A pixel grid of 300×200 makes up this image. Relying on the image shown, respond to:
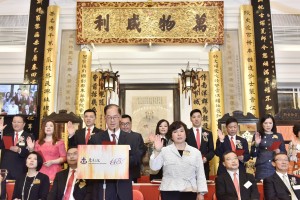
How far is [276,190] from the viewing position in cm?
A: 354

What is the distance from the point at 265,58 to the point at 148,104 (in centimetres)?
254

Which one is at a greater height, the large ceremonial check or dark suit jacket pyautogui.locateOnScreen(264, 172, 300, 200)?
the large ceremonial check

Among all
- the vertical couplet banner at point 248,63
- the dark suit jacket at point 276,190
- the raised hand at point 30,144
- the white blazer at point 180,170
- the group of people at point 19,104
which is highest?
the vertical couplet banner at point 248,63

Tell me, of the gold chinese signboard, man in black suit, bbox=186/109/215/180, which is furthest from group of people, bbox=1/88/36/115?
man in black suit, bbox=186/109/215/180

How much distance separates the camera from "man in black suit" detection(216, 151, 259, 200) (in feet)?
11.4

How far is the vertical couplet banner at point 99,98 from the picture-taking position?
7086 millimetres

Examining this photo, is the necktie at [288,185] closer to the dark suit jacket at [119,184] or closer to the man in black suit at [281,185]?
the man in black suit at [281,185]

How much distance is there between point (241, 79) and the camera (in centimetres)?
723

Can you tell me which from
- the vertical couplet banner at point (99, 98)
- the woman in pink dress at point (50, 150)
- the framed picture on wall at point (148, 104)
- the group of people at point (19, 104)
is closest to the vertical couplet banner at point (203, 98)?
the framed picture on wall at point (148, 104)

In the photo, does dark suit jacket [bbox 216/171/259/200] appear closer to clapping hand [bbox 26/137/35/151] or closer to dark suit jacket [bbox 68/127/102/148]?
dark suit jacket [bbox 68/127/102/148]

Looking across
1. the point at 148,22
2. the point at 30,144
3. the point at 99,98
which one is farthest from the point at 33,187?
the point at 148,22

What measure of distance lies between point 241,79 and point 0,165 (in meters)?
4.81

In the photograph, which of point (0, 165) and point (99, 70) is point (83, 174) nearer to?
point (0, 165)

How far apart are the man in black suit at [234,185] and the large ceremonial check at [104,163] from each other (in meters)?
1.25
